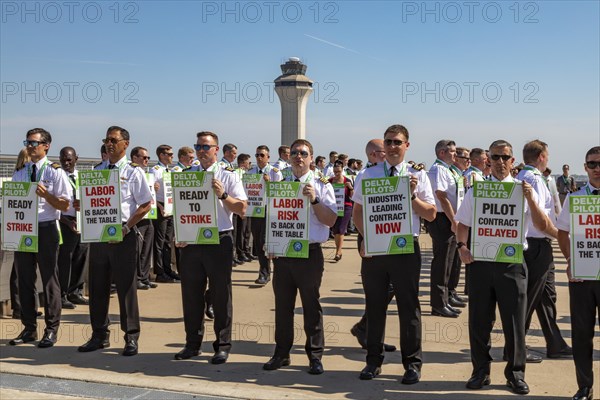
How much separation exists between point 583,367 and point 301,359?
9.12 feet

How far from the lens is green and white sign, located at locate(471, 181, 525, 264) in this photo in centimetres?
615

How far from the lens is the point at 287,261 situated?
694cm

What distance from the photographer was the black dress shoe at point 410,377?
644 centimetres

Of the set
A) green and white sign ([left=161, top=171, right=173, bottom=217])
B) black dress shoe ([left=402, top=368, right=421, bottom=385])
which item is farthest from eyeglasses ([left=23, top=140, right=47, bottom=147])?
black dress shoe ([left=402, top=368, right=421, bottom=385])

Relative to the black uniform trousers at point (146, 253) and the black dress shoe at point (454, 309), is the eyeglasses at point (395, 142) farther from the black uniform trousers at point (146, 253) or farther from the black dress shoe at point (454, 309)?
the black uniform trousers at point (146, 253)

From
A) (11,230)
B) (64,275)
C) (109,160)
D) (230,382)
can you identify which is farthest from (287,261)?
(64,275)

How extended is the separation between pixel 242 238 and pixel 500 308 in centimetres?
957

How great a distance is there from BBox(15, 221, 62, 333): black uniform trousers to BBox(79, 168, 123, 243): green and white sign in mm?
669

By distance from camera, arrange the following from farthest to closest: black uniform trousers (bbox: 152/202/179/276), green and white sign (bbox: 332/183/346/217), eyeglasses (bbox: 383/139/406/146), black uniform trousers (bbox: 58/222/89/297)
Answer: green and white sign (bbox: 332/183/346/217) → black uniform trousers (bbox: 152/202/179/276) → black uniform trousers (bbox: 58/222/89/297) → eyeglasses (bbox: 383/139/406/146)

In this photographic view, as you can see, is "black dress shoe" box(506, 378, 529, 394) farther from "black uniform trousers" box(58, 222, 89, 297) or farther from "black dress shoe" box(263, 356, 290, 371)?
"black uniform trousers" box(58, 222, 89, 297)

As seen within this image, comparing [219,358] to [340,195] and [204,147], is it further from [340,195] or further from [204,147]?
[340,195]

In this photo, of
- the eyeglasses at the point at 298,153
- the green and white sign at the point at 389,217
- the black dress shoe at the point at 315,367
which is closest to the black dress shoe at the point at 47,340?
the black dress shoe at the point at 315,367

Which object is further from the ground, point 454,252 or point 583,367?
point 454,252

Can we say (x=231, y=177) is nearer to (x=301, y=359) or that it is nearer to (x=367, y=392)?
(x=301, y=359)
